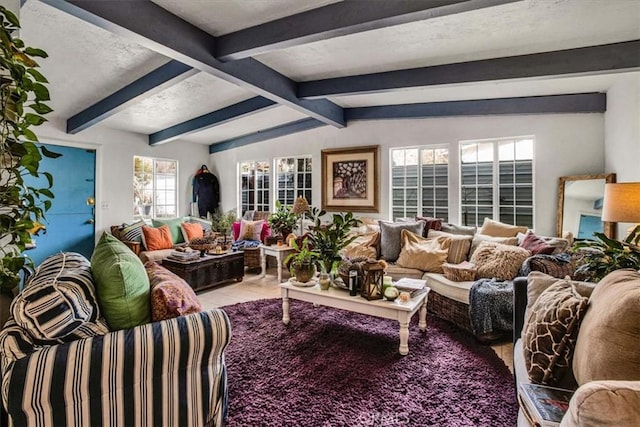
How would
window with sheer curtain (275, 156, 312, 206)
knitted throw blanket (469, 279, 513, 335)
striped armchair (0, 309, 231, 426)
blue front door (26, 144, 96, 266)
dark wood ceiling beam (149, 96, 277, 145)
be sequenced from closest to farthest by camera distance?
striped armchair (0, 309, 231, 426)
knitted throw blanket (469, 279, 513, 335)
dark wood ceiling beam (149, 96, 277, 145)
blue front door (26, 144, 96, 266)
window with sheer curtain (275, 156, 312, 206)

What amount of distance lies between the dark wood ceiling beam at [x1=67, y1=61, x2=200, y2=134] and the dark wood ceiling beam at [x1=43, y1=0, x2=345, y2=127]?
36 cm

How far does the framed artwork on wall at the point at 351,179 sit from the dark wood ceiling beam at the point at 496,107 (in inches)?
23.2

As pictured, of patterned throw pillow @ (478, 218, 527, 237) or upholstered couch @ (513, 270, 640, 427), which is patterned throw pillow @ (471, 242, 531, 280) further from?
upholstered couch @ (513, 270, 640, 427)

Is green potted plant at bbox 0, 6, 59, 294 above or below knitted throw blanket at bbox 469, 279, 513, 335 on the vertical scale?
above

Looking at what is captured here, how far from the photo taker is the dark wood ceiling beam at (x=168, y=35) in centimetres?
202

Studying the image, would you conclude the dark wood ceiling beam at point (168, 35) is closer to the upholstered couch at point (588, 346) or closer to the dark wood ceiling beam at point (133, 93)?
the dark wood ceiling beam at point (133, 93)

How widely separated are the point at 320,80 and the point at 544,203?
3.24 metres

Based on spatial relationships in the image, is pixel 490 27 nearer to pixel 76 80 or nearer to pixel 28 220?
pixel 28 220

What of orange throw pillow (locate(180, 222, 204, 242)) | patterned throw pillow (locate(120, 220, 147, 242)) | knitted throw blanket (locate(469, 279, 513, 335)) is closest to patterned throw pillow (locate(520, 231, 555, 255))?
knitted throw blanket (locate(469, 279, 513, 335))

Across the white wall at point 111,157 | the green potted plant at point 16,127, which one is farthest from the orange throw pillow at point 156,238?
the green potted plant at point 16,127

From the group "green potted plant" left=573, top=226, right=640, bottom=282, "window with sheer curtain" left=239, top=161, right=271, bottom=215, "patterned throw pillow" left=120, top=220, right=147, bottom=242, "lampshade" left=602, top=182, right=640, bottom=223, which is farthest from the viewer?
"window with sheer curtain" left=239, top=161, right=271, bottom=215

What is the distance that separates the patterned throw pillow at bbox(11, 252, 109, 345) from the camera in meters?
1.16

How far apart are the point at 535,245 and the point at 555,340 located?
200cm

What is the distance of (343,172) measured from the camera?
549 centimetres
